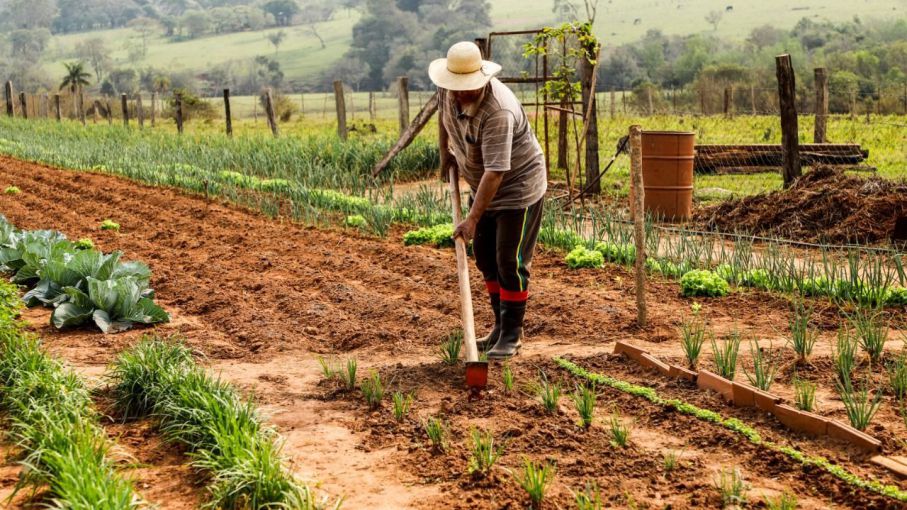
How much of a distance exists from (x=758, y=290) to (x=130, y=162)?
34.6 feet

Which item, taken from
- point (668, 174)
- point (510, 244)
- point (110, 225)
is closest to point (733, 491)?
point (510, 244)

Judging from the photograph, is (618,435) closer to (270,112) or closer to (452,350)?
(452,350)

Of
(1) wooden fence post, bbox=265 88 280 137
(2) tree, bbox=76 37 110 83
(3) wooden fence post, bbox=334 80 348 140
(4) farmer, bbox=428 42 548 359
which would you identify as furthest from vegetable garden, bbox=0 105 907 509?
(2) tree, bbox=76 37 110 83

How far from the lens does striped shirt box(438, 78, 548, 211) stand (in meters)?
4.83

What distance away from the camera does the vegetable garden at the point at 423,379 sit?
3.59 metres

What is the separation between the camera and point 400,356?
5.52 meters

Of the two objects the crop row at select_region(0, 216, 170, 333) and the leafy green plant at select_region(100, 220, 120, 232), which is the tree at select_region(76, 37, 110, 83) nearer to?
the leafy green plant at select_region(100, 220, 120, 232)

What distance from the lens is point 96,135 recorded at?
23234 mm

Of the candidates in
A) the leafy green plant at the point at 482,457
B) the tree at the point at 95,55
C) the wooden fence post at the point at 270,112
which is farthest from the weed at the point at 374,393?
the tree at the point at 95,55

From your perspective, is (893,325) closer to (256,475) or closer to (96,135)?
(256,475)

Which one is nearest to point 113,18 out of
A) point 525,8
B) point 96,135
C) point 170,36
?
point 170,36

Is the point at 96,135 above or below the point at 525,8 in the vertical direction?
below

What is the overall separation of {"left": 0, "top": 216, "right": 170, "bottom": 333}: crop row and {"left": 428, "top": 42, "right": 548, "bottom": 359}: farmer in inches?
83.3

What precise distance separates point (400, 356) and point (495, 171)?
1.28 m
